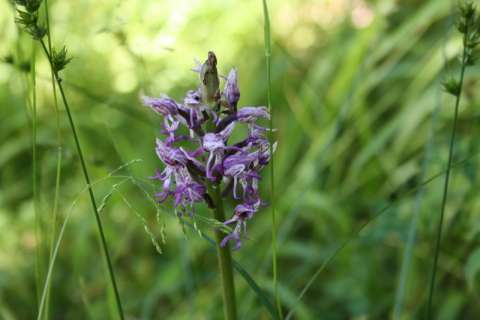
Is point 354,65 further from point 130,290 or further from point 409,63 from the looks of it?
point 130,290

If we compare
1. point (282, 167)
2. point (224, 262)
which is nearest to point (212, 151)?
point (224, 262)

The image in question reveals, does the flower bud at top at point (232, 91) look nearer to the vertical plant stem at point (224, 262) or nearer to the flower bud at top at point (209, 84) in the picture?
the flower bud at top at point (209, 84)

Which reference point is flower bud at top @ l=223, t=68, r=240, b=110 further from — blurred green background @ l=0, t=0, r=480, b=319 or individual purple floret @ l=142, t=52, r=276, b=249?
blurred green background @ l=0, t=0, r=480, b=319

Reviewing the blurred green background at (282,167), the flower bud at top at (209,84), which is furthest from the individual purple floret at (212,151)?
the blurred green background at (282,167)

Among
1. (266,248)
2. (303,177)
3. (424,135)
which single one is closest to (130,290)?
(266,248)

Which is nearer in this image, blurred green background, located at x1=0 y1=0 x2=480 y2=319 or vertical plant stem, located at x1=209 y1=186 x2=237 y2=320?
vertical plant stem, located at x1=209 y1=186 x2=237 y2=320

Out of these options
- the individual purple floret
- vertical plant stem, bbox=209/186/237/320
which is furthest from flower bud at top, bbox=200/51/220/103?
vertical plant stem, bbox=209/186/237/320
